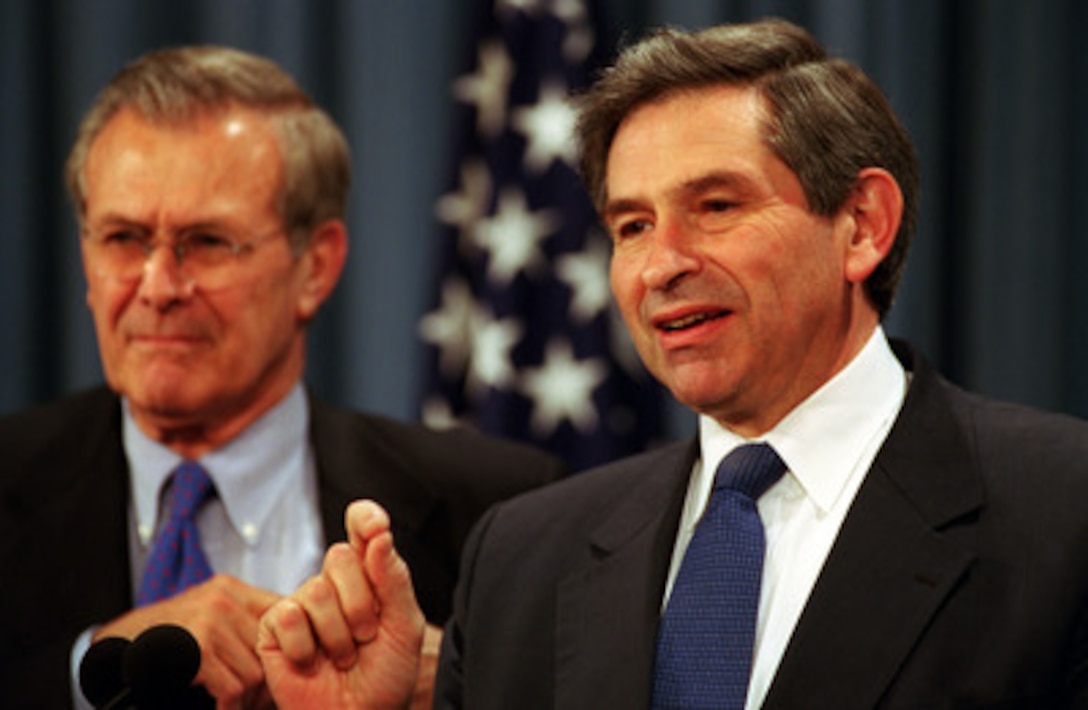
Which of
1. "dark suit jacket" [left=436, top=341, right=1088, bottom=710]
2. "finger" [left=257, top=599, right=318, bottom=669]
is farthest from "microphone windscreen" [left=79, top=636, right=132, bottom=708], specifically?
"dark suit jacket" [left=436, top=341, right=1088, bottom=710]

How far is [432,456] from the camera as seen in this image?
318 centimetres

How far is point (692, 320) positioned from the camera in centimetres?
218

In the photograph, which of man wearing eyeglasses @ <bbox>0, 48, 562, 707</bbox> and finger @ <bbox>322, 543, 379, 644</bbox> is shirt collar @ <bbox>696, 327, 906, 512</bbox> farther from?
man wearing eyeglasses @ <bbox>0, 48, 562, 707</bbox>

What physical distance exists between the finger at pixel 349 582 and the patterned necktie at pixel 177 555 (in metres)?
0.82

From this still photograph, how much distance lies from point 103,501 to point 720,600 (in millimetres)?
1352

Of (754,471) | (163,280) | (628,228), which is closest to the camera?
(754,471)

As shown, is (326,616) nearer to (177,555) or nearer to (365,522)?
(365,522)

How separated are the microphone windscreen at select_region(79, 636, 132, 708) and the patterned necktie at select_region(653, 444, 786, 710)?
0.63 m

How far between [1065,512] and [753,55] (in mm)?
711

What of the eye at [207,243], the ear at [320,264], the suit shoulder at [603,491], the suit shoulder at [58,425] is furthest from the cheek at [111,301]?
the suit shoulder at [603,491]

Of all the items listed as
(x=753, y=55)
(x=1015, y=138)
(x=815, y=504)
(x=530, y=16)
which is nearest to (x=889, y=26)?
(x=1015, y=138)

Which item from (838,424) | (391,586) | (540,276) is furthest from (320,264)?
(838,424)

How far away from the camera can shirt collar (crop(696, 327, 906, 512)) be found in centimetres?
212

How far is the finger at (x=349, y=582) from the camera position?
2.10 m
